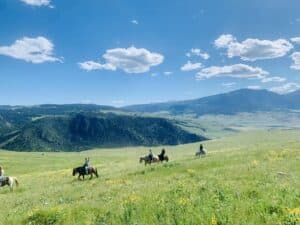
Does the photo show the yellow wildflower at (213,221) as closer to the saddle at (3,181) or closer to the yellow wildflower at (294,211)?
the yellow wildflower at (294,211)

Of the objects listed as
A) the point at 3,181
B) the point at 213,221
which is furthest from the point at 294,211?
the point at 3,181

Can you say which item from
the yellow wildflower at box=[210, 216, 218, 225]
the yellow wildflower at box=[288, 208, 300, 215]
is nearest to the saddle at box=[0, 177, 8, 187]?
the yellow wildflower at box=[210, 216, 218, 225]

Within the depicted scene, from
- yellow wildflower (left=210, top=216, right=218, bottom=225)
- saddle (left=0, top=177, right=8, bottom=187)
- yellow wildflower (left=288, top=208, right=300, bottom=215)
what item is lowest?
saddle (left=0, top=177, right=8, bottom=187)

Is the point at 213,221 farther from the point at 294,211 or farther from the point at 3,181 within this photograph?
the point at 3,181

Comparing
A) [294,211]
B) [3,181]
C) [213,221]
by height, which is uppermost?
[294,211]

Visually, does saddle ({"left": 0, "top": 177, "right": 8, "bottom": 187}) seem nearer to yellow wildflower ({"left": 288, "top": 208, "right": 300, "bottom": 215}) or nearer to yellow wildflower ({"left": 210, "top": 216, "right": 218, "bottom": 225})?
yellow wildflower ({"left": 210, "top": 216, "right": 218, "bottom": 225})

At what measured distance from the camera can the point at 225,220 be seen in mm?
13188

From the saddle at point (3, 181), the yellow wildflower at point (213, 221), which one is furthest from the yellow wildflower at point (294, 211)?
the saddle at point (3, 181)

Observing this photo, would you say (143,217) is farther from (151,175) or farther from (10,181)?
(10,181)

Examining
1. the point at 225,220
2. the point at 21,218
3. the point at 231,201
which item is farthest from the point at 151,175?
the point at 225,220

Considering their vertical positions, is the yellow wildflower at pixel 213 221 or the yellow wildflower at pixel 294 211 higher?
the yellow wildflower at pixel 294 211

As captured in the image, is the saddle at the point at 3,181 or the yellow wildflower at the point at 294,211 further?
the saddle at the point at 3,181

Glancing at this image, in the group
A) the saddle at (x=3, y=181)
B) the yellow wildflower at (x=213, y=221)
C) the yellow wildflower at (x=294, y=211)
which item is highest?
the yellow wildflower at (x=294, y=211)

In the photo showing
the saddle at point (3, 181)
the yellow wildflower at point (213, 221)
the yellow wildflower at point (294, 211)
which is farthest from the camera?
the saddle at point (3, 181)
